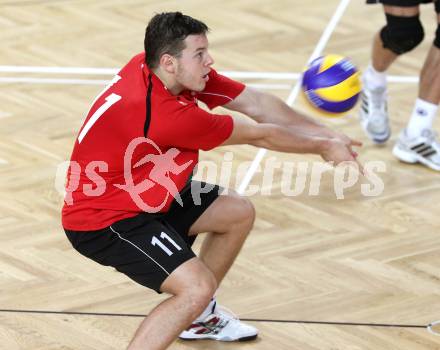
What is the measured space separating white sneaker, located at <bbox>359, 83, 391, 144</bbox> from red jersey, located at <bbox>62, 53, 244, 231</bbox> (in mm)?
2531

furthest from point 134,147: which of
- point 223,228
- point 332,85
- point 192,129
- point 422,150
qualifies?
point 422,150

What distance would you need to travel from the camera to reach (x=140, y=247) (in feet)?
15.1

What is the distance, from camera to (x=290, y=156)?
693 cm

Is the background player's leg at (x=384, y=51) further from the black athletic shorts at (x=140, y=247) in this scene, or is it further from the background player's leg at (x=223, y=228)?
the black athletic shorts at (x=140, y=247)

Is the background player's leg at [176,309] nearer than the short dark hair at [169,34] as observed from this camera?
Yes

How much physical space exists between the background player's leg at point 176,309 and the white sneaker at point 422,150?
2.65m

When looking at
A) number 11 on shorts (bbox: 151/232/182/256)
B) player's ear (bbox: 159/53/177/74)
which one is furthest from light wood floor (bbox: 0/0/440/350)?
player's ear (bbox: 159/53/177/74)

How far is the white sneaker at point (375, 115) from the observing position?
709 cm

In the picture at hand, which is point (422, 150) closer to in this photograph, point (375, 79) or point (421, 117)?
point (421, 117)

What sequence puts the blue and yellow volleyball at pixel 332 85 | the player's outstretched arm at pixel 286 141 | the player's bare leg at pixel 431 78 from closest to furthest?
the player's outstretched arm at pixel 286 141 → the blue and yellow volleyball at pixel 332 85 → the player's bare leg at pixel 431 78

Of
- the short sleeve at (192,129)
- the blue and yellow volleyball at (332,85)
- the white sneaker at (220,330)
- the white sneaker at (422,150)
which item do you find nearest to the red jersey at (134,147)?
the short sleeve at (192,129)

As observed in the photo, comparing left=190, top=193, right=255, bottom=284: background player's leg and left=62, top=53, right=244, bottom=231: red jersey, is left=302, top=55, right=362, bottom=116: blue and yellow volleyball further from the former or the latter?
→ left=62, top=53, right=244, bottom=231: red jersey

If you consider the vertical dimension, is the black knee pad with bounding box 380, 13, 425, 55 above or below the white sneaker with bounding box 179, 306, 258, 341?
above

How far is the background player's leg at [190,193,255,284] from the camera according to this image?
4.94 meters
